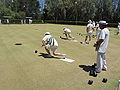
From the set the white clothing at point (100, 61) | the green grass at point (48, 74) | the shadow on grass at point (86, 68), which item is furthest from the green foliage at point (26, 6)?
the white clothing at point (100, 61)

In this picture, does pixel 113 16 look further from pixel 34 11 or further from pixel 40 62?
pixel 40 62

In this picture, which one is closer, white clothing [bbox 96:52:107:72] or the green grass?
the green grass

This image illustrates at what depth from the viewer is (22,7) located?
8038cm

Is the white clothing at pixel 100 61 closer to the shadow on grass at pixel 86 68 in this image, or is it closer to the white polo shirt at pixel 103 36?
the white polo shirt at pixel 103 36

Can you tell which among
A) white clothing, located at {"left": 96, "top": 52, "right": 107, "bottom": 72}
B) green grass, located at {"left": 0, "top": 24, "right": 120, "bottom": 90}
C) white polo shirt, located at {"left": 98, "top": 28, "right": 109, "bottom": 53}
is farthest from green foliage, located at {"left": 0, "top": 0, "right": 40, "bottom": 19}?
white polo shirt, located at {"left": 98, "top": 28, "right": 109, "bottom": 53}

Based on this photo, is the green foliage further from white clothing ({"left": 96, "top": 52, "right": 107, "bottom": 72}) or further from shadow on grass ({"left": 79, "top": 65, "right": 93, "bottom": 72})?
white clothing ({"left": 96, "top": 52, "right": 107, "bottom": 72})

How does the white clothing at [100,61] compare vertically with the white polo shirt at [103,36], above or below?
below

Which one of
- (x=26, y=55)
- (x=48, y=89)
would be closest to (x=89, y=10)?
(x=26, y=55)

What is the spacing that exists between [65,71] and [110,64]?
104 inches

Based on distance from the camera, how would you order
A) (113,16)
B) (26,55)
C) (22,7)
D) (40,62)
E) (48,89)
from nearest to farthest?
(48,89) < (40,62) < (26,55) < (113,16) < (22,7)

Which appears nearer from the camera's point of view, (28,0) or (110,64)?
(110,64)

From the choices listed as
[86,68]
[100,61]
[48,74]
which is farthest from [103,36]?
[48,74]

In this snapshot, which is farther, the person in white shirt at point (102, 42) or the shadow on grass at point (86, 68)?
the shadow on grass at point (86, 68)

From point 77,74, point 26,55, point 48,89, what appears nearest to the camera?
point 48,89
